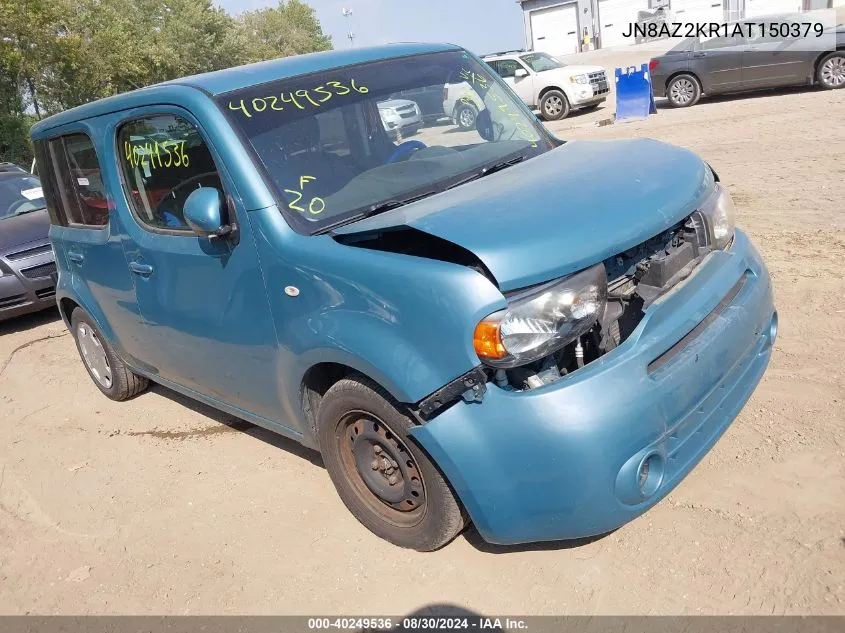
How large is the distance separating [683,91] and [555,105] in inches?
133

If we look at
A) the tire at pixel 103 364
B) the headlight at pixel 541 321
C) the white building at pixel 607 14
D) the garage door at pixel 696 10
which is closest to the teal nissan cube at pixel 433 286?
the headlight at pixel 541 321

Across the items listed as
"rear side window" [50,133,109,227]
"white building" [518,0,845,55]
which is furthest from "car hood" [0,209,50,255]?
"white building" [518,0,845,55]

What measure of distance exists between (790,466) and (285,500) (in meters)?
2.38

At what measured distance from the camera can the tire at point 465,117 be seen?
376 centimetres

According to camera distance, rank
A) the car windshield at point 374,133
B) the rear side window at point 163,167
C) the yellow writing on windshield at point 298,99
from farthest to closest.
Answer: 1. the rear side window at point 163,167
2. the yellow writing on windshield at point 298,99
3. the car windshield at point 374,133

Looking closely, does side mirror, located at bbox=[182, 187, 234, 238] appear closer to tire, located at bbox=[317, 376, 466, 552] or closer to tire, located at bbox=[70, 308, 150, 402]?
tire, located at bbox=[317, 376, 466, 552]

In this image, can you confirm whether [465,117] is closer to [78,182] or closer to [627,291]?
[627,291]

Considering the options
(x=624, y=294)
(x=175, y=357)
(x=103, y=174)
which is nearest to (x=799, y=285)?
(x=624, y=294)

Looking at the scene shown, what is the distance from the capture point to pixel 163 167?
3686 millimetres

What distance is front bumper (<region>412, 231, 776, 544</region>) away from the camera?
2.41 meters

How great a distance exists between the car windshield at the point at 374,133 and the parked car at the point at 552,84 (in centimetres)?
1429

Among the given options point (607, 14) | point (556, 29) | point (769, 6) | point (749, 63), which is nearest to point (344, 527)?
point (749, 63)

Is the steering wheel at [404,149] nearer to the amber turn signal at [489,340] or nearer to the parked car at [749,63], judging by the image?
the amber turn signal at [489,340]

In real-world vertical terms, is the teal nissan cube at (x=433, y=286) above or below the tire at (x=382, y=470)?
above
